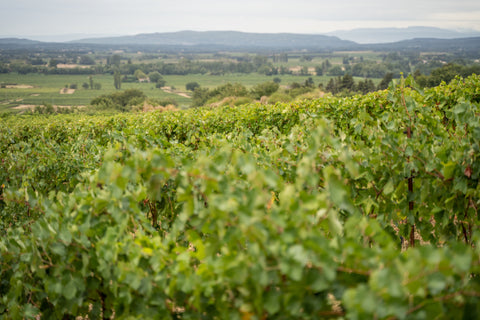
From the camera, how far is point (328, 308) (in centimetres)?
157

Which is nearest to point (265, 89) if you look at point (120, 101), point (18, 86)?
point (120, 101)

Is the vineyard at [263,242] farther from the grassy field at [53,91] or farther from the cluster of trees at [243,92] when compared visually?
the grassy field at [53,91]

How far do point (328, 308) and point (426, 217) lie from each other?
1.82 m

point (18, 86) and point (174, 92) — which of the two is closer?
point (18, 86)

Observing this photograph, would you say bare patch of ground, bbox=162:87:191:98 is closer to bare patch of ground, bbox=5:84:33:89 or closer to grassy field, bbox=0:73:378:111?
grassy field, bbox=0:73:378:111

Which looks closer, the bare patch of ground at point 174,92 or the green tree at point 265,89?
the green tree at point 265,89

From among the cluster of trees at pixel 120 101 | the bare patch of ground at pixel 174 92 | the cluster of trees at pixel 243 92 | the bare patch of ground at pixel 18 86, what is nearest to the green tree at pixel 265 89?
the cluster of trees at pixel 243 92

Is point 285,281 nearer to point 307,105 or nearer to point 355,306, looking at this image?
point 355,306

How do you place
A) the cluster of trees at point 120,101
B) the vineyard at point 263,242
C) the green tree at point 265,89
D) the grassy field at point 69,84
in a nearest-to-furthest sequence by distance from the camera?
the vineyard at point 263,242
the green tree at point 265,89
the cluster of trees at point 120,101
the grassy field at point 69,84

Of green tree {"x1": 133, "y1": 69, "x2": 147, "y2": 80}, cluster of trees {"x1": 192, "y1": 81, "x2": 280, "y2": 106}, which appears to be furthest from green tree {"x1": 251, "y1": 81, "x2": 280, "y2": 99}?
green tree {"x1": 133, "y1": 69, "x2": 147, "y2": 80}

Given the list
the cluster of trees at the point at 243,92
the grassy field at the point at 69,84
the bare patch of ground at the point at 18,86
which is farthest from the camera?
the bare patch of ground at the point at 18,86


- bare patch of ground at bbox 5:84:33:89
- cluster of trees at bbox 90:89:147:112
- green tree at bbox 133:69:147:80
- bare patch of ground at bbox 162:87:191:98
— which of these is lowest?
cluster of trees at bbox 90:89:147:112

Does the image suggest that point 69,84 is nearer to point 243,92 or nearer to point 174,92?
point 174,92

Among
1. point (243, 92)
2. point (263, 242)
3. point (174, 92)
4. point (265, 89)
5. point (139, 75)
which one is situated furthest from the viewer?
point (139, 75)
